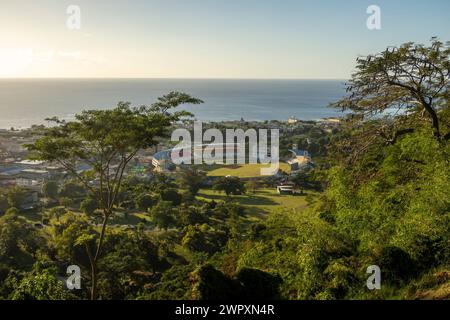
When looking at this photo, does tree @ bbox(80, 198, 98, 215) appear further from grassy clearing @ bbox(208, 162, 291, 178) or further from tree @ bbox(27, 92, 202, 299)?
tree @ bbox(27, 92, 202, 299)

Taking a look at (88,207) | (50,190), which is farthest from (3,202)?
(88,207)

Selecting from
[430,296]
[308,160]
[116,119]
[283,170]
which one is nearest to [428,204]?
[430,296]

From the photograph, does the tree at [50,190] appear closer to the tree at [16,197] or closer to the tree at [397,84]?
the tree at [16,197]

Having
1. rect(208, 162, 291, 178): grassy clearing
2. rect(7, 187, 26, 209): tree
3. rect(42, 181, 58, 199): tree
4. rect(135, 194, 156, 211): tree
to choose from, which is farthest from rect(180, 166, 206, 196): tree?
rect(7, 187, 26, 209): tree

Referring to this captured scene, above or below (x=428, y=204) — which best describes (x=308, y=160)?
below

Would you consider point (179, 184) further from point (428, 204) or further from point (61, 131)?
point (428, 204)

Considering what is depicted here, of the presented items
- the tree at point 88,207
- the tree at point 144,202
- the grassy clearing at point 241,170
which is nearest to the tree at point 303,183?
the grassy clearing at point 241,170

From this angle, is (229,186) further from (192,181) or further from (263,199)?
(192,181)
